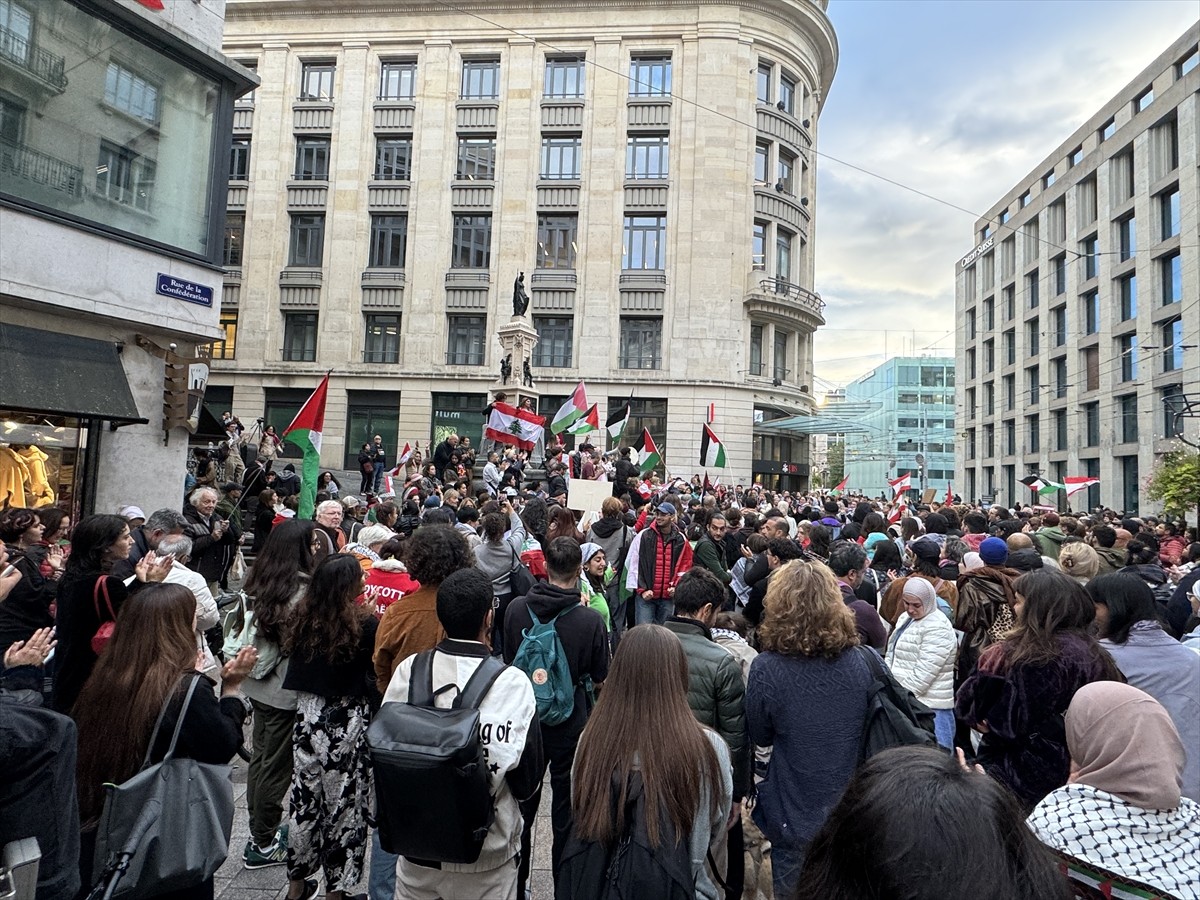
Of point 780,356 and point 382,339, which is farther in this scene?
point 780,356

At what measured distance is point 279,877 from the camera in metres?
4.22

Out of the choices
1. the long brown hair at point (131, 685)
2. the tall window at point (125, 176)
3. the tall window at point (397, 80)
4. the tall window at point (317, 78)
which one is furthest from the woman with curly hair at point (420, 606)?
the tall window at point (317, 78)

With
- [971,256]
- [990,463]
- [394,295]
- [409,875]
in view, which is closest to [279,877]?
[409,875]

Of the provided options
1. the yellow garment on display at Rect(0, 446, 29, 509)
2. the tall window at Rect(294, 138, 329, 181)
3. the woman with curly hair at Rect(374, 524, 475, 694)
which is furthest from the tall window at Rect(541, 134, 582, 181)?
the woman with curly hair at Rect(374, 524, 475, 694)

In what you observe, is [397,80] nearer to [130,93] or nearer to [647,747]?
[130,93]

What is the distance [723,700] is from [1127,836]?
1667 millimetres

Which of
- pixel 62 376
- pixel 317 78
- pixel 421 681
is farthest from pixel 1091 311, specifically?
pixel 421 681

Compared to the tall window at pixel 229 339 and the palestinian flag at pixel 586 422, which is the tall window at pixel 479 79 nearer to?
the tall window at pixel 229 339

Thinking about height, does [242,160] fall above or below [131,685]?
above

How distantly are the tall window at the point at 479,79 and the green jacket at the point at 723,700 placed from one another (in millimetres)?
38007

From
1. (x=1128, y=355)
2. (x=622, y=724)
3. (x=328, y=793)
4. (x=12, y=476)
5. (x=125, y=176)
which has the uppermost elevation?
(x=1128, y=355)

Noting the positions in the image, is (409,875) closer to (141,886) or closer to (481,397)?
(141,886)

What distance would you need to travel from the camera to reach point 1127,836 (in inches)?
82.7

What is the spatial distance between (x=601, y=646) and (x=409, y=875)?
1453 mm
